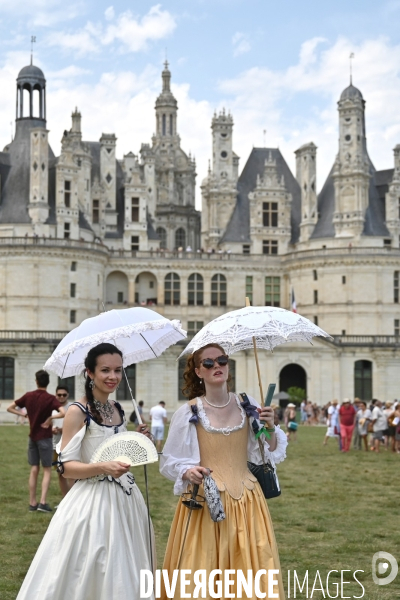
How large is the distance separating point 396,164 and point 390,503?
4953 cm

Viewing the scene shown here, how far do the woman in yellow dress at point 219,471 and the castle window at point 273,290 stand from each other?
5432 cm

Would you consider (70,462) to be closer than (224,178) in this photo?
Yes

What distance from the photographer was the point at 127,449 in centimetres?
698

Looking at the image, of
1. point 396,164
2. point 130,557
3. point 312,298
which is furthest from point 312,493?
point 396,164

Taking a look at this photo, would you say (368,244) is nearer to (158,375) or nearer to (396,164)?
(396,164)

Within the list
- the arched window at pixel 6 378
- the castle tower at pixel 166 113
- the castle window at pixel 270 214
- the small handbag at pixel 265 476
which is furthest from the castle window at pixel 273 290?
the small handbag at pixel 265 476

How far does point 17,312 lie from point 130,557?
4980 cm

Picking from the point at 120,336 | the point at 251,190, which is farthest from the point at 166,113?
the point at 120,336

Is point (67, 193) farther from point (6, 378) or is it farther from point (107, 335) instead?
point (107, 335)

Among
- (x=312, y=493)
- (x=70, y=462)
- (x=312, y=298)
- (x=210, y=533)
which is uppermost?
(x=312, y=298)

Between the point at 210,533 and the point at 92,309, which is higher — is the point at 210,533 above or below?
below

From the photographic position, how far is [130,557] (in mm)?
6805

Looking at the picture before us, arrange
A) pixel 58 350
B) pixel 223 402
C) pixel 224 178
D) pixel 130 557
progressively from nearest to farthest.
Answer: pixel 130 557
pixel 223 402
pixel 58 350
pixel 224 178

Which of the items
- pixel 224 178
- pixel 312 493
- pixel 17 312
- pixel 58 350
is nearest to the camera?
pixel 58 350
